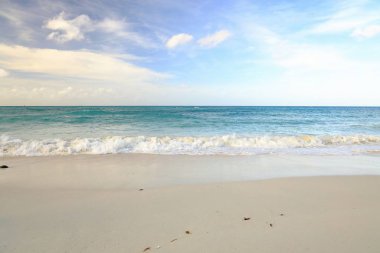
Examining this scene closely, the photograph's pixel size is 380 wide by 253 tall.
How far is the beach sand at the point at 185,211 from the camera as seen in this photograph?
100 inches

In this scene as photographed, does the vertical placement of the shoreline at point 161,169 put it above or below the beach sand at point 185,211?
below

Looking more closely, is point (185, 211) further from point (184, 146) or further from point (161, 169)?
point (184, 146)

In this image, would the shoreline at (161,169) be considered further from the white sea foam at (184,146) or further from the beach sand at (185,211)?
the white sea foam at (184,146)

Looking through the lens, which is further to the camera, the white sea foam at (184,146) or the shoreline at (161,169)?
the white sea foam at (184,146)

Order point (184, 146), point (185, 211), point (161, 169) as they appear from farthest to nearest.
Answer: point (184, 146)
point (161, 169)
point (185, 211)

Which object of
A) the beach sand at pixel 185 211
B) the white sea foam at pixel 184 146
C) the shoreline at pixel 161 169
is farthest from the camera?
the white sea foam at pixel 184 146

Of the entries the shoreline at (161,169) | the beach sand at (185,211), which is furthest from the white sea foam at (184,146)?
the beach sand at (185,211)

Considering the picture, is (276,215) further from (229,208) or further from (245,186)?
(245,186)

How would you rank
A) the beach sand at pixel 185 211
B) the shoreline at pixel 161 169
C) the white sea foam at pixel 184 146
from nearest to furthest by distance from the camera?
the beach sand at pixel 185 211, the shoreline at pixel 161 169, the white sea foam at pixel 184 146

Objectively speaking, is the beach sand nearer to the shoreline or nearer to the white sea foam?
the shoreline

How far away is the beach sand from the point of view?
255 centimetres

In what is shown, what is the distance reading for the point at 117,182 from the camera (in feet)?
15.9

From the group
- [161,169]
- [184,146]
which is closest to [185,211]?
[161,169]

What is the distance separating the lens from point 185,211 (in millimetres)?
3334
